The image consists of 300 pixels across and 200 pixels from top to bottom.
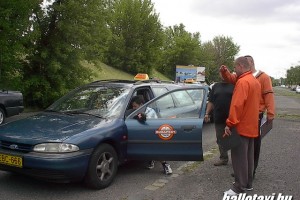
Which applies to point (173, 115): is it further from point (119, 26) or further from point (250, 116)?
point (119, 26)

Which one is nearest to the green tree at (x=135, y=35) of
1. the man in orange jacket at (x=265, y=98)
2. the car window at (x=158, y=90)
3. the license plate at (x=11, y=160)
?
the car window at (x=158, y=90)

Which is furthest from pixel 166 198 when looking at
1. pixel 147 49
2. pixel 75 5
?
pixel 147 49

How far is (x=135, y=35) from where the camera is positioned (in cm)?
3997

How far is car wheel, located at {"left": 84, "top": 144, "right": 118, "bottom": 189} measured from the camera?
483cm

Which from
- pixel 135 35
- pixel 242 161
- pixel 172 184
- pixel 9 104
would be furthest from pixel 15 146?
pixel 135 35

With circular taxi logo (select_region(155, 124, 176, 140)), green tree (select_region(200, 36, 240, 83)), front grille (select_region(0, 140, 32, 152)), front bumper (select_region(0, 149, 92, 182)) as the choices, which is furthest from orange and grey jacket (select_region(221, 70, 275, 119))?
green tree (select_region(200, 36, 240, 83))

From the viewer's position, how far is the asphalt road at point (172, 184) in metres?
4.80

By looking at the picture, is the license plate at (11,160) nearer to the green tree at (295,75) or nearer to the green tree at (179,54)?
the green tree at (179,54)

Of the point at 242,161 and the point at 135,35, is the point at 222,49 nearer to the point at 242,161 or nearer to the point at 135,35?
the point at 135,35

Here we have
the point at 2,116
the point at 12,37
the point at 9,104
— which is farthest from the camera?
the point at 12,37

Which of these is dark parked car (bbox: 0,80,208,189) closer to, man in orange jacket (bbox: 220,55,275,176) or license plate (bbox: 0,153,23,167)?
license plate (bbox: 0,153,23,167)

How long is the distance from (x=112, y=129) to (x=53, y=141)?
3.06 feet

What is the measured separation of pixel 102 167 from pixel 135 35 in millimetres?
35906

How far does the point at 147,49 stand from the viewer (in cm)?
4069
